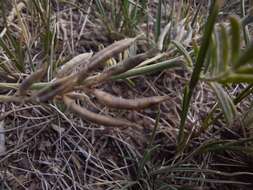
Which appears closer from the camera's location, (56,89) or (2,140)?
(56,89)

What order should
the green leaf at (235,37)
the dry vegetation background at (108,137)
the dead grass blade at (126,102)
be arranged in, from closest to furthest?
1. the green leaf at (235,37)
2. the dead grass blade at (126,102)
3. the dry vegetation background at (108,137)

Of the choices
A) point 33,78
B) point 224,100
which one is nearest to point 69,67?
point 33,78

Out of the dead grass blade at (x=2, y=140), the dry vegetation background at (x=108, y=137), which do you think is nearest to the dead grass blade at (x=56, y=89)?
the dry vegetation background at (x=108, y=137)

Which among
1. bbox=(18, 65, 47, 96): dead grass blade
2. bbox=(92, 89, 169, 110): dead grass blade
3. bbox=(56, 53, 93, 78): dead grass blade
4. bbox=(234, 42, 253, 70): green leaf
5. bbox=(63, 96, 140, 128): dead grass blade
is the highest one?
bbox=(234, 42, 253, 70): green leaf

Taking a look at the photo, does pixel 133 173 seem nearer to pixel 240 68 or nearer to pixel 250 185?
pixel 250 185

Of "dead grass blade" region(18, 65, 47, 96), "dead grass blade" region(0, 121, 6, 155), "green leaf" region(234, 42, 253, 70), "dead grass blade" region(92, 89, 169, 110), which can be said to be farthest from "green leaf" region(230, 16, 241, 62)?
"dead grass blade" region(0, 121, 6, 155)

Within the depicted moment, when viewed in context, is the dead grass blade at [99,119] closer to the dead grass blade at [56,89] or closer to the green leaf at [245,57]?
the dead grass blade at [56,89]

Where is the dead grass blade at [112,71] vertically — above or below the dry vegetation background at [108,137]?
above

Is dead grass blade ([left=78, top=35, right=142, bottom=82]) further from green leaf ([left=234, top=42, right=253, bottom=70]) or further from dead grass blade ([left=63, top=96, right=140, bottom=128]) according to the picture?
green leaf ([left=234, top=42, right=253, bottom=70])

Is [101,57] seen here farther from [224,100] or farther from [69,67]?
[224,100]

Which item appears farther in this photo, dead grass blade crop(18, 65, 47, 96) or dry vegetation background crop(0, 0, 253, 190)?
dry vegetation background crop(0, 0, 253, 190)

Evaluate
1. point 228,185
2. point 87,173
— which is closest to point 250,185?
point 228,185
